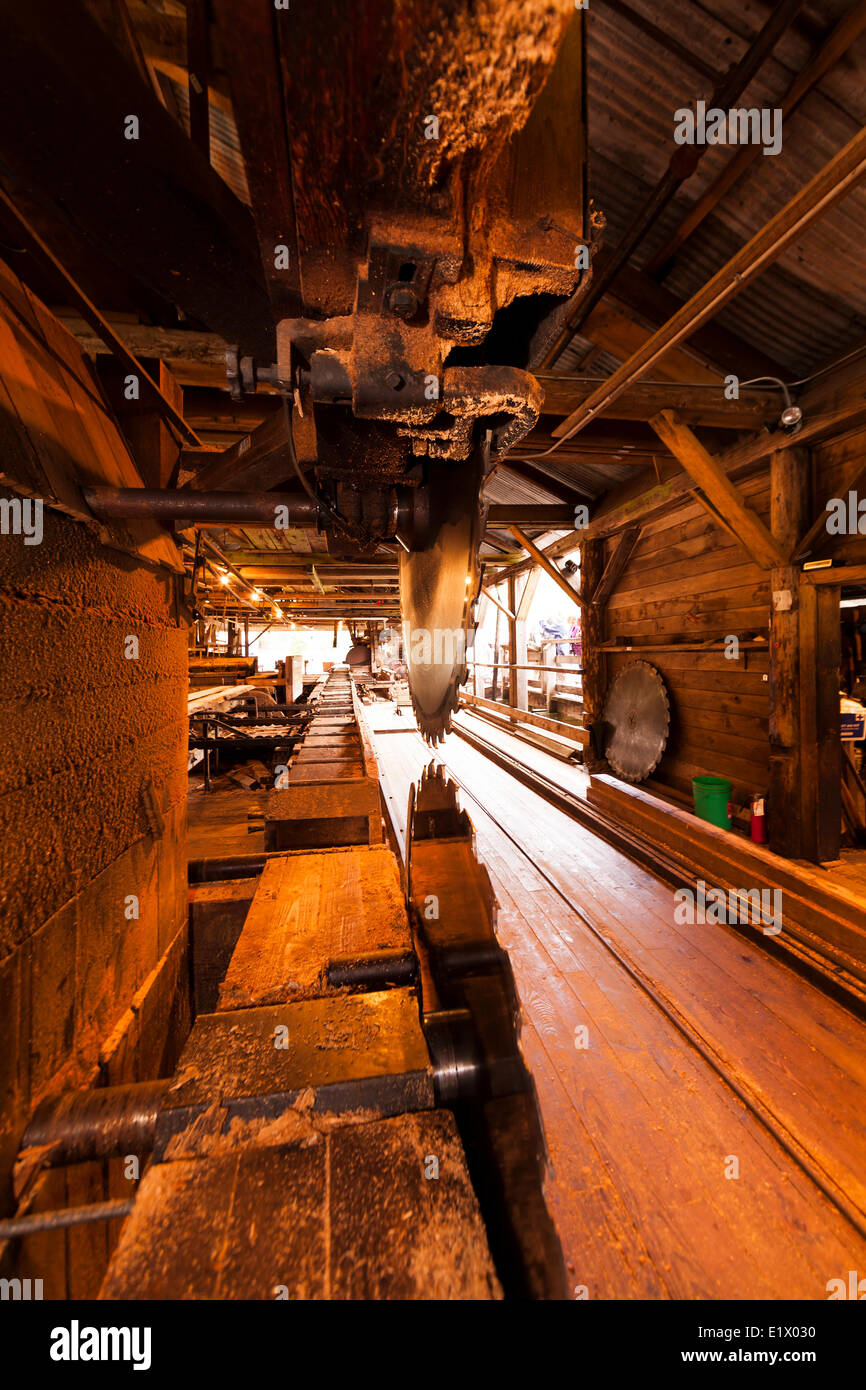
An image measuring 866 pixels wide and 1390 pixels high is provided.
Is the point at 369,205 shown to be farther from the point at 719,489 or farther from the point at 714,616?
the point at 714,616

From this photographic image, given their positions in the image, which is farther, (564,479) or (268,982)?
(564,479)

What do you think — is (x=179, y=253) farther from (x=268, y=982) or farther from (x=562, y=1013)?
(x=562, y=1013)

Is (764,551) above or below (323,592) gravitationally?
below

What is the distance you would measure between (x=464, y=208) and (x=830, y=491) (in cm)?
519

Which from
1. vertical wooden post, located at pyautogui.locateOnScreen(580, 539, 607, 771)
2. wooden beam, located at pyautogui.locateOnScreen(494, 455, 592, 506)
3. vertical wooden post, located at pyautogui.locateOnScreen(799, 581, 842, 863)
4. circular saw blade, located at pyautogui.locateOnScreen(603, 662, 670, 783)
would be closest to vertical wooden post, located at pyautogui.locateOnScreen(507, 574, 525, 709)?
wooden beam, located at pyautogui.locateOnScreen(494, 455, 592, 506)

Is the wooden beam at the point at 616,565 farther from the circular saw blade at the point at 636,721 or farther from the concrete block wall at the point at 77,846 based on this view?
the concrete block wall at the point at 77,846

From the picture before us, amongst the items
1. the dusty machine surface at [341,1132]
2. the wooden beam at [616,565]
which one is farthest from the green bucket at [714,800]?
the dusty machine surface at [341,1132]

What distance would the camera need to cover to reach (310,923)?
1889 millimetres

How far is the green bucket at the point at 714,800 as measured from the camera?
17.9 feet

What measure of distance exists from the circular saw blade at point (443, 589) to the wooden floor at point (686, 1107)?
2058 millimetres

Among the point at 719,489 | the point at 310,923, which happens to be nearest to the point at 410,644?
the point at 310,923

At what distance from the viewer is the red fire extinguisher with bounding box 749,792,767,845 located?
4945 millimetres

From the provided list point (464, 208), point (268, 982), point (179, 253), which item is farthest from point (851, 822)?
point (179, 253)

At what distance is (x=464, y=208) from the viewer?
0.93 metres
